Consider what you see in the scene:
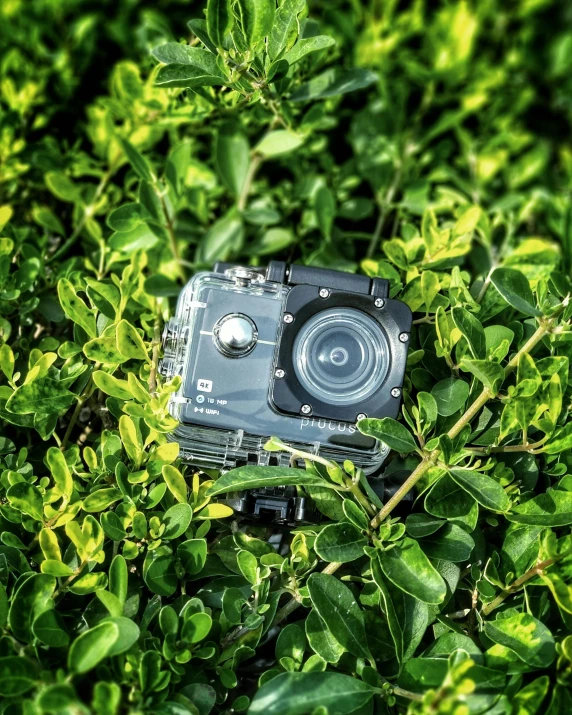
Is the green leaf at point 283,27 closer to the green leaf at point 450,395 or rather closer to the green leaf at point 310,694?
the green leaf at point 450,395

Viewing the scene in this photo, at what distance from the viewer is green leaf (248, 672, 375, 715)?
3.40 feet

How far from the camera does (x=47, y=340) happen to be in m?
1.43

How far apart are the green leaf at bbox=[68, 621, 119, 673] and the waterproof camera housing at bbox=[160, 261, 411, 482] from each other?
38 centimetres

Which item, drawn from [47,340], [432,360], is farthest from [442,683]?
[47,340]

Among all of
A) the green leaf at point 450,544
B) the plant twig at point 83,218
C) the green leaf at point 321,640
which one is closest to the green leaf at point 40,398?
the plant twig at point 83,218

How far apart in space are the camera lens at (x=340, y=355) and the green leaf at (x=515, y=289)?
0.75 feet

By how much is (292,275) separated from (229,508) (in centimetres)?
46

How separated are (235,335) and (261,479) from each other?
299 mm

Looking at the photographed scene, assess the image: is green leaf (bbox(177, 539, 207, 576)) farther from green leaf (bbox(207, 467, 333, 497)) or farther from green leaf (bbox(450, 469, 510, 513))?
green leaf (bbox(450, 469, 510, 513))

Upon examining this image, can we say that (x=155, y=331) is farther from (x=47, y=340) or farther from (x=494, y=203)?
(x=494, y=203)

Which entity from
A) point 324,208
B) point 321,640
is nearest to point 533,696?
point 321,640

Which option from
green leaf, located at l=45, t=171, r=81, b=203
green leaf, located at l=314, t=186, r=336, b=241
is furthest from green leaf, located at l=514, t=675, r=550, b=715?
green leaf, located at l=45, t=171, r=81, b=203

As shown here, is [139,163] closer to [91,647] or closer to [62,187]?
[62,187]

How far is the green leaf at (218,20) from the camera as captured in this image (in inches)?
51.5
